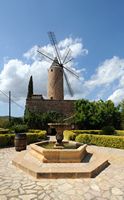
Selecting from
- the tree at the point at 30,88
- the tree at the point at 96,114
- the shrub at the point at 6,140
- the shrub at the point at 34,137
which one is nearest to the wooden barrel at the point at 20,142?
the shrub at the point at 6,140

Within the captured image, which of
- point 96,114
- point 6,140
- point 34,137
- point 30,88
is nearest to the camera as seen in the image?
point 6,140

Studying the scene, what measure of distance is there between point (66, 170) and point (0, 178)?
2.09 metres

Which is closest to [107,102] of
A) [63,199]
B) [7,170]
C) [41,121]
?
[41,121]

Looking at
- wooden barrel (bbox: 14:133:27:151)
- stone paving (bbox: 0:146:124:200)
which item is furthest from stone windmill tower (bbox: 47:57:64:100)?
stone paving (bbox: 0:146:124:200)

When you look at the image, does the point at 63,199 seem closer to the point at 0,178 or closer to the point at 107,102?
the point at 0,178

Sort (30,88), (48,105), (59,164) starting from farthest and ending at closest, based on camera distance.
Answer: (30,88) < (48,105) < (59,164)

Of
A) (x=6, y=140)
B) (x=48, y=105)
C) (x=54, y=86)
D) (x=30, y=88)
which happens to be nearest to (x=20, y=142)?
(x=6, y=140)

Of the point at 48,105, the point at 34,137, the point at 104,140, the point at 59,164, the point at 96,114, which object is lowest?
the point at 59,164

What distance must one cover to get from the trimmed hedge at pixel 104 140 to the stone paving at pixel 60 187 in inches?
288

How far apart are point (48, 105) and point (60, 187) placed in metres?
25.3

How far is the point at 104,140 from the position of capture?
16.2 meters

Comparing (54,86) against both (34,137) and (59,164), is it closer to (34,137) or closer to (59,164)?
(34,137)

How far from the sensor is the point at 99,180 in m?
7.06

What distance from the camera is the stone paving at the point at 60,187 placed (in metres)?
5.66
